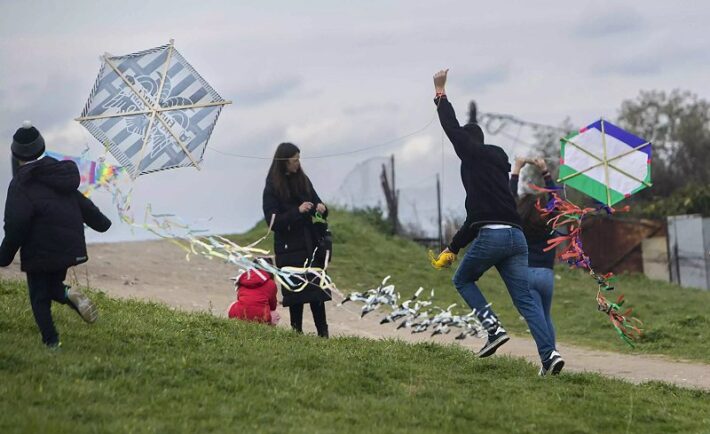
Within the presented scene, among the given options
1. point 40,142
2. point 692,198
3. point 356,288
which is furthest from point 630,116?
point 40,142

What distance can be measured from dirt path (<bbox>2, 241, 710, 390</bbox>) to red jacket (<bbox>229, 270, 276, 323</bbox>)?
1.78 meters

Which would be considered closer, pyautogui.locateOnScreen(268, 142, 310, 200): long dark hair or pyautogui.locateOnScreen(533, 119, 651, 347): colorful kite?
pyautogui.locateOnScreen(268, 142, 310, 200): long dark hair

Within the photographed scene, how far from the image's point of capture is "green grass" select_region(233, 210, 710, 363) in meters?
14.4

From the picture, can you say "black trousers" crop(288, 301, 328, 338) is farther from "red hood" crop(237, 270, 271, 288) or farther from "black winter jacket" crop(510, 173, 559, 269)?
"black winter jacket" crop(510, 173, 559, 269)

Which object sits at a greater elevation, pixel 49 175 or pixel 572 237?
pixel 49 175

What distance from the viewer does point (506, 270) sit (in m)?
8.52

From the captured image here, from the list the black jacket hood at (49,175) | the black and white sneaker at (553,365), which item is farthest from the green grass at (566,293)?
the black jacket hood at (49,175)

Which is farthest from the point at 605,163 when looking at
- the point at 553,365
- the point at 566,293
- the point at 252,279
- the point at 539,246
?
the point at 566,293

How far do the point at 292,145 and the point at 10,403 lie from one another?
4536 mm

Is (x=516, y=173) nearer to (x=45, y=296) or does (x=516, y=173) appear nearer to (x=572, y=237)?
(x=572, y=237)

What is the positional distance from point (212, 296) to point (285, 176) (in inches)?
285

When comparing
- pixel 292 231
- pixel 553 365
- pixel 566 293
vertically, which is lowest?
pixel 566 293

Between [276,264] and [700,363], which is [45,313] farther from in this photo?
[700,363]

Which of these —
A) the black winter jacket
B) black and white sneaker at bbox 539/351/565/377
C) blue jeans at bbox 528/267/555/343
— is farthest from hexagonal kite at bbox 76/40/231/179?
black and white sneaker at bbox 539/351/565/377
